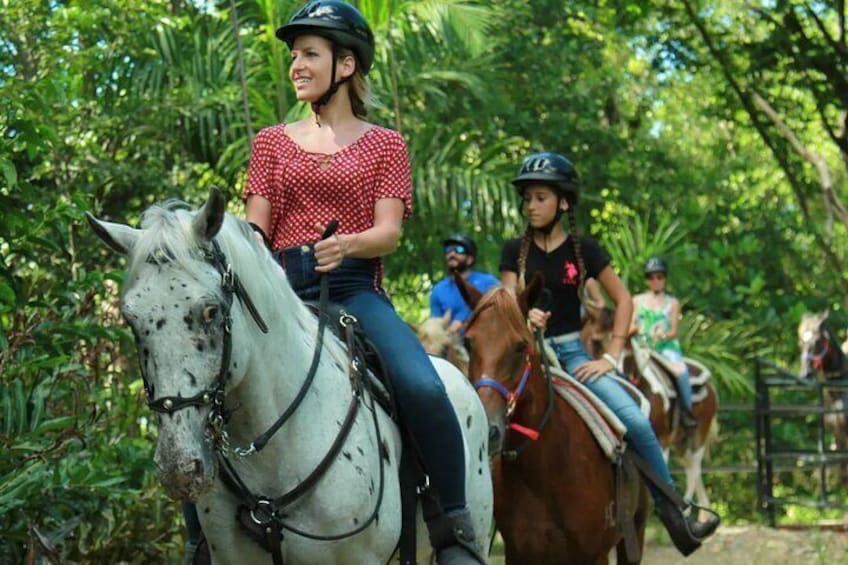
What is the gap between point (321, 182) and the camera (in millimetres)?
5516

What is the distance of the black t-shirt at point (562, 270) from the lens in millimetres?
8094

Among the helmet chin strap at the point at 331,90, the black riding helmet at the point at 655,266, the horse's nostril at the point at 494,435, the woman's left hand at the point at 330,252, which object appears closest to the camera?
the woman's left hand at the point at 330,252

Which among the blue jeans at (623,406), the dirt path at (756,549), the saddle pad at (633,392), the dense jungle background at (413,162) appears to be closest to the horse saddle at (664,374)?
the dirt path at (756,549)

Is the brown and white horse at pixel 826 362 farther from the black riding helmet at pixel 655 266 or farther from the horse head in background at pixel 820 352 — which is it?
the black riding helmet at pixel 655 266

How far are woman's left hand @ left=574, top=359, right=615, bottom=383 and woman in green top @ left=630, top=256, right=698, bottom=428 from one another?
9009 mm

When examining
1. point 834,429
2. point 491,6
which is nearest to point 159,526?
point 491,6

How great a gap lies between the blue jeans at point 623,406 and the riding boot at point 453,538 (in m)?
2.59

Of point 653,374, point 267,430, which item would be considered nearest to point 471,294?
point 267,430

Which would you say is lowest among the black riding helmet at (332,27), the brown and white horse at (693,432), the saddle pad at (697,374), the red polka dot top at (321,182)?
the brown and white horse at (693,432)

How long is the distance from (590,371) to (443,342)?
2.29 m

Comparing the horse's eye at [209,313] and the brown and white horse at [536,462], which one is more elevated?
the horse's eye at [209,313]

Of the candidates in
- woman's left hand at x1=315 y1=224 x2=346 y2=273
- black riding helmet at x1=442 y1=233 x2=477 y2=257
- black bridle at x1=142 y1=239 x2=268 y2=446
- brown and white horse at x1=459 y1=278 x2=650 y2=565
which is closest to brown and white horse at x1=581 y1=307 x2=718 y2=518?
black riding helmet at x1=442 y1=233 x2=477 y2=257

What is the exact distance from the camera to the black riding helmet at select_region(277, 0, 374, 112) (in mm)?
5598

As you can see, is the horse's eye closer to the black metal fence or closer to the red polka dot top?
the red polka dot top
